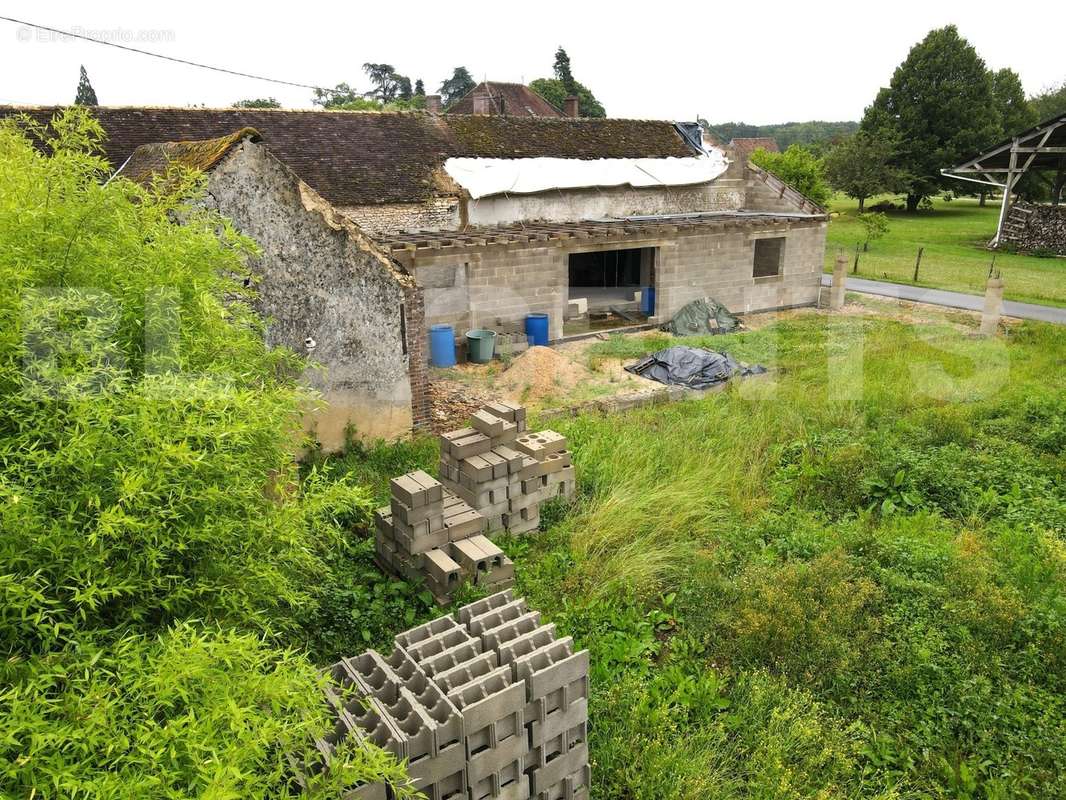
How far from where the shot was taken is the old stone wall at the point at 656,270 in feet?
50.8

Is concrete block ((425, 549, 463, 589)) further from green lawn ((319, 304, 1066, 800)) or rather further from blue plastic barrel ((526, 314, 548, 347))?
blue plastic barrel ((526, 314, 548, 347))

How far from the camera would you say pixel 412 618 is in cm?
650

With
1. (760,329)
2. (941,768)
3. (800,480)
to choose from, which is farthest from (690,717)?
(760,329)

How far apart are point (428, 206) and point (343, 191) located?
6.59ft

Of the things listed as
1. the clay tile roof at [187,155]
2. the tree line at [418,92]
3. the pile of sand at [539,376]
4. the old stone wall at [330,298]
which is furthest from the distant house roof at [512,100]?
the old stone wall at [330,298]

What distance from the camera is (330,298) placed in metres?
9.27

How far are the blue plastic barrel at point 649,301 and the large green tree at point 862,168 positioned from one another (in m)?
27.5

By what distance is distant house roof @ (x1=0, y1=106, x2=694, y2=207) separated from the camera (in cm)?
1627

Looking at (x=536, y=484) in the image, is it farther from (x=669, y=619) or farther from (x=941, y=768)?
(x=941, y=768)

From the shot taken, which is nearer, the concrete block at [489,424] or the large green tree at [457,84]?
the concrete block at [489,424]

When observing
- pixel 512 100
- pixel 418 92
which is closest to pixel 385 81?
pixel 418 92

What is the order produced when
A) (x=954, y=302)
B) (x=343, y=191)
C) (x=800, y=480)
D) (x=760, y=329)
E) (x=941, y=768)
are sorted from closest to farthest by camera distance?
(x=941, y=768) → (x=800, y=480) → (x=343, y=191) → (x=760, y=329) → (x=954, y=302)

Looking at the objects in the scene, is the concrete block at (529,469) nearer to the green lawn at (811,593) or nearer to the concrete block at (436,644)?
the green lawn at (811,593)

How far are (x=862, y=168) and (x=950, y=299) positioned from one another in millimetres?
22487
